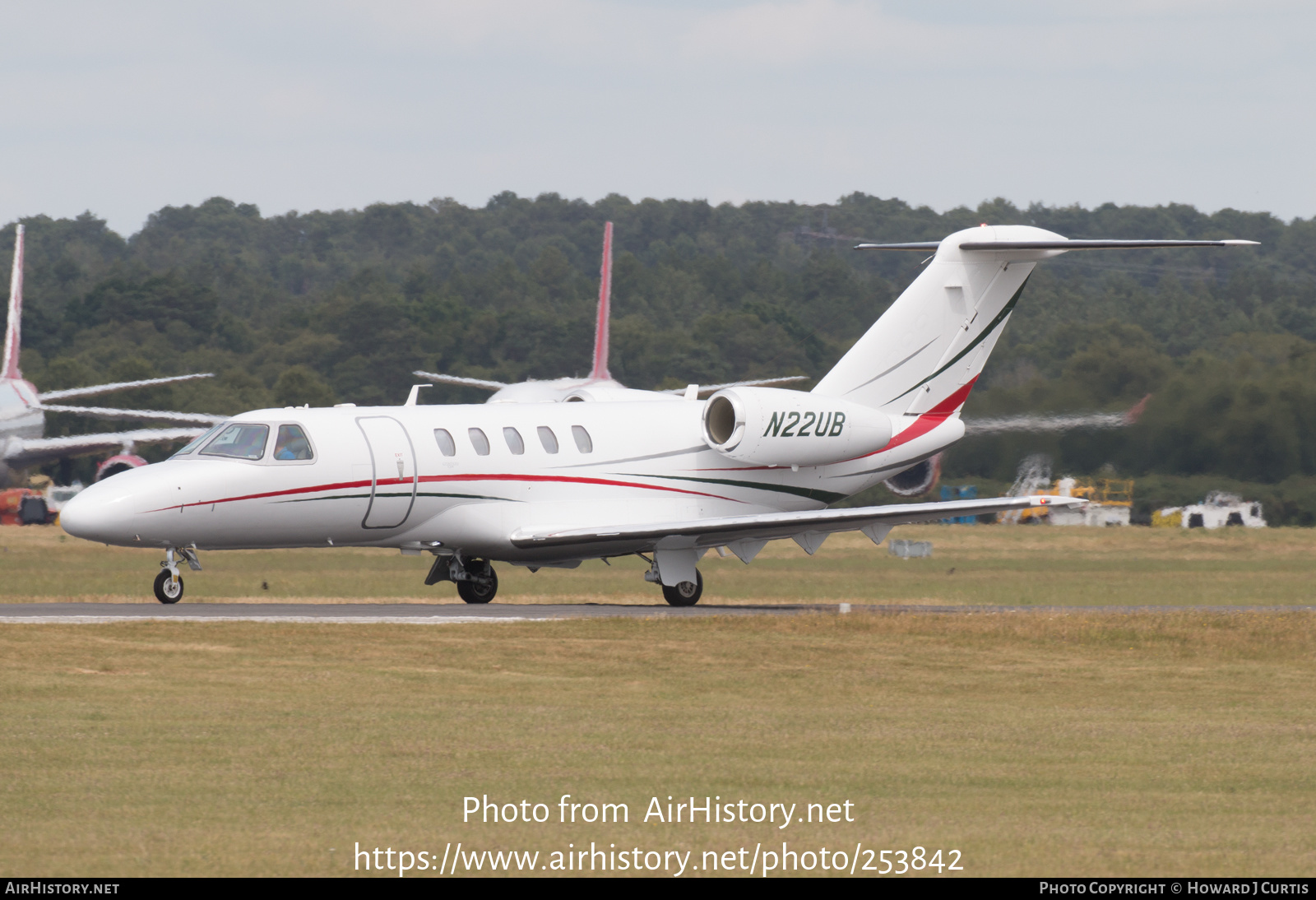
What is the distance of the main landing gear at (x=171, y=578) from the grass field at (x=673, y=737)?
4.41 metres

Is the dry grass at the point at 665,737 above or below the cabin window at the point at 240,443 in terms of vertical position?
below

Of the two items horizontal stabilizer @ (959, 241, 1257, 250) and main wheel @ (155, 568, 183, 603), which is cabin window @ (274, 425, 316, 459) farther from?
horizontal stabilizer @ (959, 241, 1257, 250)

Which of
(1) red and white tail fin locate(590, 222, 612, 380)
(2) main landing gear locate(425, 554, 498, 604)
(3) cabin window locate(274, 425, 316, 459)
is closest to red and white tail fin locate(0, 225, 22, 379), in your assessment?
(1) red and white tail fin locate(590, 222, 612, 380)

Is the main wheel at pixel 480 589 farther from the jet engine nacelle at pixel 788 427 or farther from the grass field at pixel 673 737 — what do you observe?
the grass field at pixel 673 737

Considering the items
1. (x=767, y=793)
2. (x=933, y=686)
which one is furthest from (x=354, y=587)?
(x=767, y=793)

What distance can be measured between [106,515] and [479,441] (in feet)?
18.5

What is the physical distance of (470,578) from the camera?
29.6 m

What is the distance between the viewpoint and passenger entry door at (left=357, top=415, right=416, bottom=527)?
26859 millimetres

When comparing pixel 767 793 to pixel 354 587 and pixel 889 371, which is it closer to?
pixel 889 371

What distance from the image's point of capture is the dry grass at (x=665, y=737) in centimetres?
1078

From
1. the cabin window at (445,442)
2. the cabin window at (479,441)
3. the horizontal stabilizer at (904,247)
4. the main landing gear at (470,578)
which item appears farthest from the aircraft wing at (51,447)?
the cabin window at (445,442)

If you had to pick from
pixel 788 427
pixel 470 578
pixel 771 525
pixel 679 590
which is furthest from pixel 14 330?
pixel 771 525

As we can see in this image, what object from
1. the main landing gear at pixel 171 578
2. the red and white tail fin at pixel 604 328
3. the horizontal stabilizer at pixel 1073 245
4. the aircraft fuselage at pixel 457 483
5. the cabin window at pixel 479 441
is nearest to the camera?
the aircraft fuselage at pixel 457 483

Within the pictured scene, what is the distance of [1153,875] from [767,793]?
3.02m
